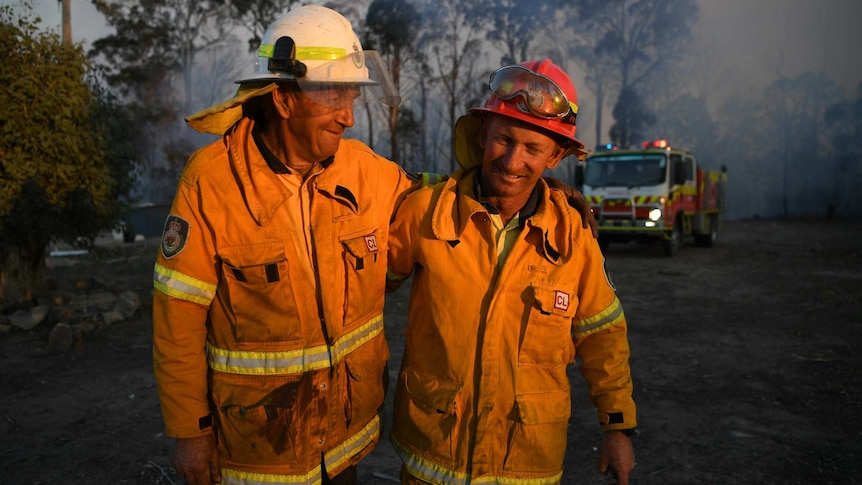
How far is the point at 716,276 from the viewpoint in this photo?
11125 mm

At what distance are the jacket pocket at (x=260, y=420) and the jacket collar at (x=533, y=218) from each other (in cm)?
72

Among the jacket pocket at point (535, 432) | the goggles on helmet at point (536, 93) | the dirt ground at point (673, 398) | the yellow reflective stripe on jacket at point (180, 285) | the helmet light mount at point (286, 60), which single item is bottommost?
the dirt ground at point (673, 398)

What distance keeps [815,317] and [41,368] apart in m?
8.78

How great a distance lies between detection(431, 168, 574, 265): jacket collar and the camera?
2.00 meters

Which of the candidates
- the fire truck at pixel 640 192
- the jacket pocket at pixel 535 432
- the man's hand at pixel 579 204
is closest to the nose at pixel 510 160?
the man's hand at pixel 579 204

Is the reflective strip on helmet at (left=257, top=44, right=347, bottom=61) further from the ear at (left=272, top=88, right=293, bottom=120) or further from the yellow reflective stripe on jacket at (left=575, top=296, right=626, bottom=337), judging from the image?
the yellow reflective stripe on jacket at (left=575, top=296, right=626, bottom=337)

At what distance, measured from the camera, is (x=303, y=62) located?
1.97m

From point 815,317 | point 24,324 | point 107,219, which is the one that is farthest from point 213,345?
point 815,317

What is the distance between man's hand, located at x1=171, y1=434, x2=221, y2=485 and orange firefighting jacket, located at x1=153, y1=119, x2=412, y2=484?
0.16 ft

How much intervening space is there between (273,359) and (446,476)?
2.29 feet

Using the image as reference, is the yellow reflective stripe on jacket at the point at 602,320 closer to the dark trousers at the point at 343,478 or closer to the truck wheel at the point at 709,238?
the dark trousers at the point at 343,478

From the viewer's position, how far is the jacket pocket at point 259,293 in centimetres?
188

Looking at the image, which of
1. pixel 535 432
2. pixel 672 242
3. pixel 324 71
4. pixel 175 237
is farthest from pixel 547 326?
pixel 672 242

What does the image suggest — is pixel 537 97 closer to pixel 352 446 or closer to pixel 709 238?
pixel 352 446
